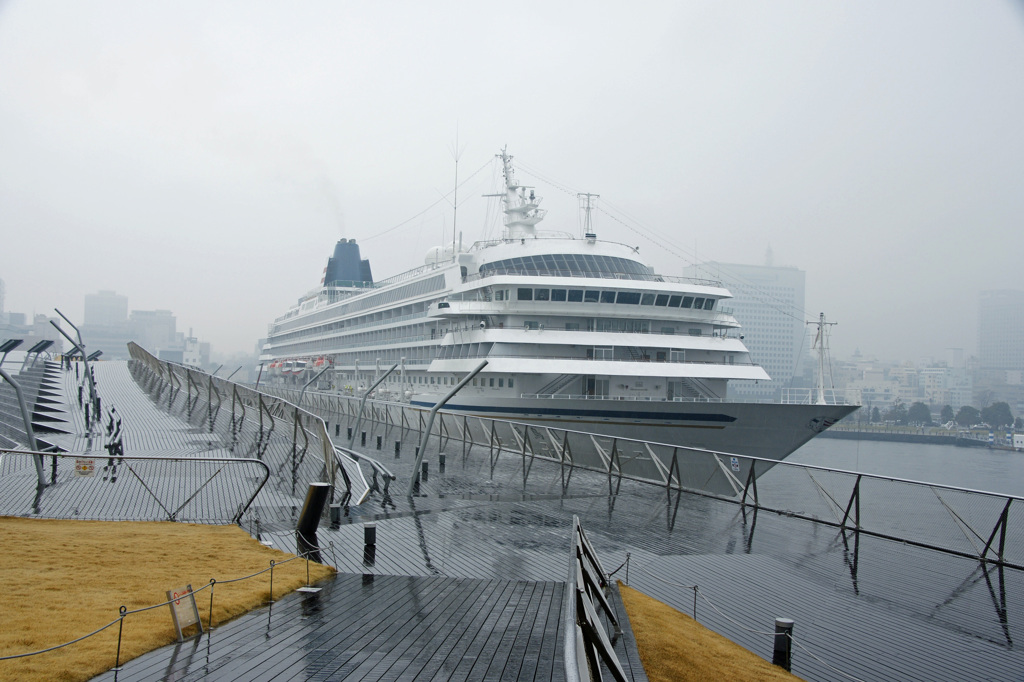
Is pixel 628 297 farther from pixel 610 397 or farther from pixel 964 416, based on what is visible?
pixel 964 416

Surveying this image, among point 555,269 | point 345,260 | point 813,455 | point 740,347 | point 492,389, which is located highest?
point 345,260

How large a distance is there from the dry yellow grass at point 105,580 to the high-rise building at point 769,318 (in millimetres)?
73345

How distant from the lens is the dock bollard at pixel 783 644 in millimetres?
7023

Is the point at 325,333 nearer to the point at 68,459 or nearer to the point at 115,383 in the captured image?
the point at 115,383

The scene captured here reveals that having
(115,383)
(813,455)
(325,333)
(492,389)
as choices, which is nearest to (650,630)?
(492,389)

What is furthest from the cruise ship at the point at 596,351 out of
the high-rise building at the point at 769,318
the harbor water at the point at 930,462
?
the high-rise building at the point at 769,318

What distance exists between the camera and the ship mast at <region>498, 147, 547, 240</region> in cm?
4197

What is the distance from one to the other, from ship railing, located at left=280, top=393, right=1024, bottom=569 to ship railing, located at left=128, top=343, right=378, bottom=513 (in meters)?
4.02

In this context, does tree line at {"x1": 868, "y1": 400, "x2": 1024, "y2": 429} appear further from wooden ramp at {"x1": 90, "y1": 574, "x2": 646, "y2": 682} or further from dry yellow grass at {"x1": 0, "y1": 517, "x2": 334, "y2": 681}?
dry yellow grass at {"x1": 0, "y1": 517, "x2": 334, "y2": 681}

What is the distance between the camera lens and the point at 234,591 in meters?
7.66

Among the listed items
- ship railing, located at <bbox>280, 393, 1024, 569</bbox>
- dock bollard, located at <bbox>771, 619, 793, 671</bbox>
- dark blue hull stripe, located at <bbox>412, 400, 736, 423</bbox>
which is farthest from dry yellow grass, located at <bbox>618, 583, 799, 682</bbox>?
dark blue hull stripe, located at <bbox>412, 400, 736, 423</bbox>

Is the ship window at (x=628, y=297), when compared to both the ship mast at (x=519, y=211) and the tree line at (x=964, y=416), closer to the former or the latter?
the ship mast at (x=519, y=211)

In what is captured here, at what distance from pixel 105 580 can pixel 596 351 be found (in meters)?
23.5

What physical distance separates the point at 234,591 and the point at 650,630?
4.42 metres
